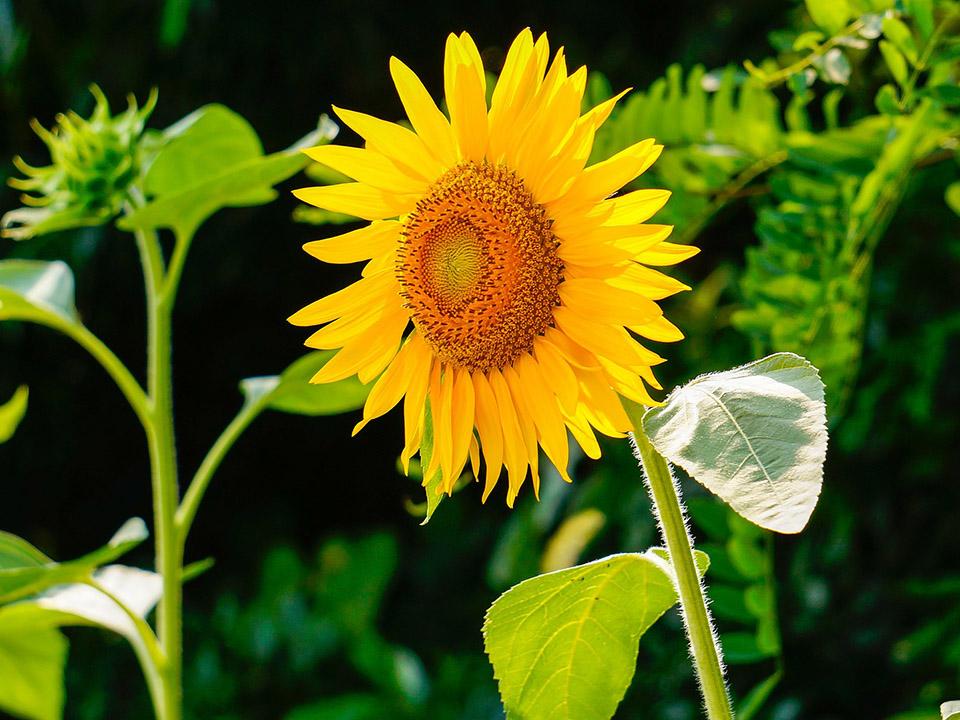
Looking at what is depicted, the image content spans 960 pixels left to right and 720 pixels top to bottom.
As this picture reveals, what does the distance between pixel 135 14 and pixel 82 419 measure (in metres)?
0.54

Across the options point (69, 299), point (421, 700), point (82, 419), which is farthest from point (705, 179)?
point (82, 419)

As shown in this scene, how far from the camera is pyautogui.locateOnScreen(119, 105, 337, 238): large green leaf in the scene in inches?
22.9

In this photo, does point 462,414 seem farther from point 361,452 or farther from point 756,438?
point 361,452

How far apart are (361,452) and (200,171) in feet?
2.66

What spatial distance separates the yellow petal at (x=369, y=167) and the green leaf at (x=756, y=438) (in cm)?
13

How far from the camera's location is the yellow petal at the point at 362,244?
1.34 feet

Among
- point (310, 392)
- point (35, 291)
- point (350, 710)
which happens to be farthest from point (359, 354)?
point (350, 710)

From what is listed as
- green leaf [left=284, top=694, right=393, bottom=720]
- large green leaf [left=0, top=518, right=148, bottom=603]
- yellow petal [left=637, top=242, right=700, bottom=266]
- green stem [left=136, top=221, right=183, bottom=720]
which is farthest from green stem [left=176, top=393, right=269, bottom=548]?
green leaf [left=284, top=694, right=393, bottom=720]

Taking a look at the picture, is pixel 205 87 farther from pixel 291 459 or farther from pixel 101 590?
pixel 101 590

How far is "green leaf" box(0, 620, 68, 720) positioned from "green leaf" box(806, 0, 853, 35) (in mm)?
559

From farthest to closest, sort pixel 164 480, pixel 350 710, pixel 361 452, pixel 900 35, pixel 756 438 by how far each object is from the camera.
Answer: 1. pixel 361 452
2. pixel 350 710
3. pixel 164 480
4. pixel 900 35
5. pixel 756 438

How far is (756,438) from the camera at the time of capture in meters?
0.32

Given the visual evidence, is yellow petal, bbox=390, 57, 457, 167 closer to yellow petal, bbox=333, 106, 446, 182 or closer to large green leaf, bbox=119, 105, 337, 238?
yellow petal, bbox=333, 106, 446, 182

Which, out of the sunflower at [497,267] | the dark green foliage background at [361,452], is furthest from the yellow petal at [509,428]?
the dark green foliage background at [361,452]
